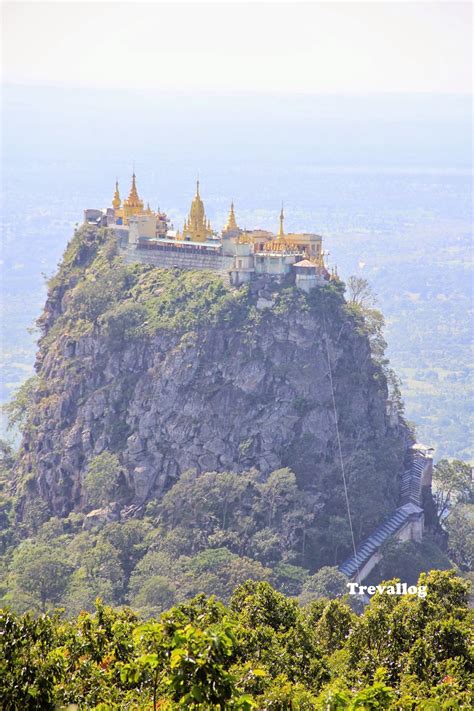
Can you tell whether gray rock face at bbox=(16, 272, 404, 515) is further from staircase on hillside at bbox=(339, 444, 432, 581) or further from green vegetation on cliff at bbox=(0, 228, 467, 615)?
staircase on hillside at bbox=(339, 444, 432, 581)

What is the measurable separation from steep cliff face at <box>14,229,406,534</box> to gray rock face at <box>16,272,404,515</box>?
0.05m

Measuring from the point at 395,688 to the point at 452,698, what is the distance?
3.05 meters

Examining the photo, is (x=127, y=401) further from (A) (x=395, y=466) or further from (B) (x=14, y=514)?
(A) (x=395, y=466)

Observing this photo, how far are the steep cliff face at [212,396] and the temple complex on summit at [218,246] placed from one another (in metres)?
0.74

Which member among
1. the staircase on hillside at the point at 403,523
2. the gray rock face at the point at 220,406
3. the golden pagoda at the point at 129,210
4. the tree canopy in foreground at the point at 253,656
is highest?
the golden pagoda at the point at 129,210

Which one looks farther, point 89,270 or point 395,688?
point 89,270

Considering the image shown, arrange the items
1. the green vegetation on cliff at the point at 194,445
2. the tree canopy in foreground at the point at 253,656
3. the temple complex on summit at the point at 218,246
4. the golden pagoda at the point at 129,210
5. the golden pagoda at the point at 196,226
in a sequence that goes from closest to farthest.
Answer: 1. the tree canopy in foreground at the point at 253,656
2. the green vegetation on cliff at the point at 194,445
3. the temple complex on summit at the point at 218,246
4. the golden pagoda at the point at 196,226
5. the golden pagoda at the point at 129,210

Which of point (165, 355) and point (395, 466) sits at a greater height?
point (165, 355)

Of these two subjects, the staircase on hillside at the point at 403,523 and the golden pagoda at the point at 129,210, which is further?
the golden pagoda at the point at 129,210

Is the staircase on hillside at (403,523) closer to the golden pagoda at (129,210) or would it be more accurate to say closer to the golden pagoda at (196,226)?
the golden pagoda at (196,226)

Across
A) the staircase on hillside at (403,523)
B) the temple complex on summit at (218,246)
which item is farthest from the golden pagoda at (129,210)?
the staircase on hillside at (403,523)

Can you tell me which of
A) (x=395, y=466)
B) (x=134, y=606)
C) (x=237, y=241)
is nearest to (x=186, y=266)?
(x=237, y=241)

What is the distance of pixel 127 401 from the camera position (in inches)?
2527

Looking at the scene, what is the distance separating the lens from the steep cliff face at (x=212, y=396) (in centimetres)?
6138
